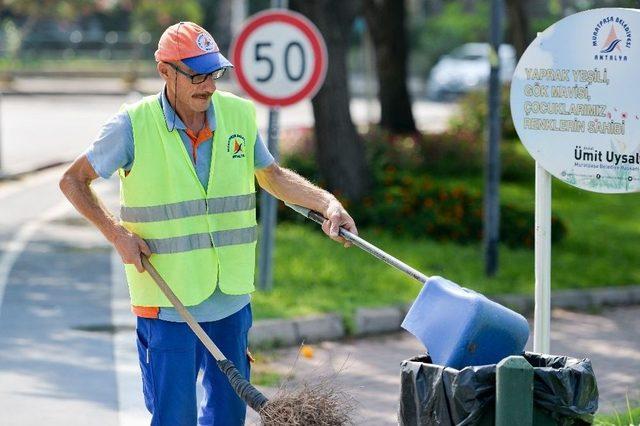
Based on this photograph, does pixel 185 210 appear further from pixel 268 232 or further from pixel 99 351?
pixel 268 232

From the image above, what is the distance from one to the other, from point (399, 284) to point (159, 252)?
5.19 m

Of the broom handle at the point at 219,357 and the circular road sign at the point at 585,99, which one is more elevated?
the circular road sign at the point at 585,99

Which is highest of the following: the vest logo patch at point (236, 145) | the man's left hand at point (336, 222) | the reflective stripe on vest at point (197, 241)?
the vest logo patch at point (236, 145)

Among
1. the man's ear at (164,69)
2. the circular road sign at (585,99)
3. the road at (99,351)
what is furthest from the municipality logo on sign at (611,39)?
the road at (99,351)

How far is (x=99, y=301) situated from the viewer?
A: 380 inches

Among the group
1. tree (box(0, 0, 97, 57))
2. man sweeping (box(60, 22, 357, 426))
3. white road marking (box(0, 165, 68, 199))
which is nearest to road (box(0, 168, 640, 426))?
man sweeping (box(60, 22, 357, 426))

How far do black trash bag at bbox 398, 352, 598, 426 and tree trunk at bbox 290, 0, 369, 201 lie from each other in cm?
886

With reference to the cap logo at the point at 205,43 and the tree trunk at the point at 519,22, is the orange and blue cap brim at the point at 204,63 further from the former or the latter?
the tree trunk at the point at 519,22

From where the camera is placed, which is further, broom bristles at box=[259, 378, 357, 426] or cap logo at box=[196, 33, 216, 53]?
cap logo at box=[196, 33, 216, 53]

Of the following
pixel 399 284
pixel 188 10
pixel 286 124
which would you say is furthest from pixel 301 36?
pixel 188 10

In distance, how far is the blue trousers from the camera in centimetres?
475

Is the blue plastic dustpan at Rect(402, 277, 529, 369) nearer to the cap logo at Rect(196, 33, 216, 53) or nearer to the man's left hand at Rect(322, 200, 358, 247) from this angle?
the man's left hand at Rect(322, 200, 358, 247)

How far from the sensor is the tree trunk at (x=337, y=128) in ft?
43.2

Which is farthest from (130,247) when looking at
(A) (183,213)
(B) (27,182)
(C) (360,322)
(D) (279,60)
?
(B) (27,182)
